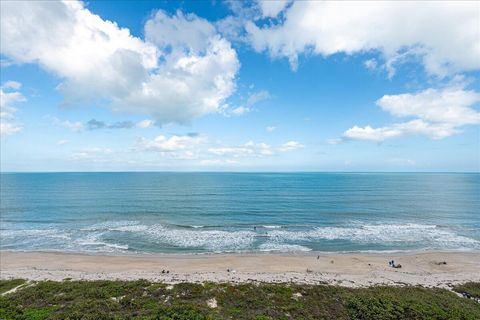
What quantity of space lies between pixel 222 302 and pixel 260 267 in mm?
13659

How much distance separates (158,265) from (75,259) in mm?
14117

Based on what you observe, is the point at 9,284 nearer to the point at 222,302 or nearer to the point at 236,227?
the point at 222,302

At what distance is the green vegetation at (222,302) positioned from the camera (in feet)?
67.9

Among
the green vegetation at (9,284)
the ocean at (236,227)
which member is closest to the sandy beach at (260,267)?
the green vegetation at (9,284)

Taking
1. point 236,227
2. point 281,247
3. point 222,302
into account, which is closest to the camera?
point 222,302

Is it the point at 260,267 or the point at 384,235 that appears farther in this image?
the point at 384,235

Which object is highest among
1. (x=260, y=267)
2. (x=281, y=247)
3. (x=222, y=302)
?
(x=222, y=302)

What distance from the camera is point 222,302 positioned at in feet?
75.7

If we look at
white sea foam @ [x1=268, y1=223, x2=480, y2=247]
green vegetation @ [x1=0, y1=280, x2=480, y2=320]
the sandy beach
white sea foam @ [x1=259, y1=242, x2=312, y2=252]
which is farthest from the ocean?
green vegetation @ [x1=0, y1=280, x2=480, y2=320]

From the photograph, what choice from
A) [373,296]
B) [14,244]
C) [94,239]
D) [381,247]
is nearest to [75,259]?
[94,239]

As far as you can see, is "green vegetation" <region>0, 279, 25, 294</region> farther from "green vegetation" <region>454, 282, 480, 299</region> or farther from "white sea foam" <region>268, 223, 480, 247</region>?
"green vegetation" <region>454, 282, 480, 299</region>

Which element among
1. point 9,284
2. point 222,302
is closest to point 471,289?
point 222,302

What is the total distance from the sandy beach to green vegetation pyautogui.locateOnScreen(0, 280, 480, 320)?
287 centimetres

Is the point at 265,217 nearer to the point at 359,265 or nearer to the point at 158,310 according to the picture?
the point at 359,265
